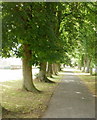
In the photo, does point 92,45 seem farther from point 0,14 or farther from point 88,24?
point 0,14

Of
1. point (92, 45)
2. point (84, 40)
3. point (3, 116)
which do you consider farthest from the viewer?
point (84, 40)

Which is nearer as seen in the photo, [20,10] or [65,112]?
[65,112]

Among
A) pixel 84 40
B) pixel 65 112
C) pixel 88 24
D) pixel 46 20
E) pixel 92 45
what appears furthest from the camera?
pixel 84 40

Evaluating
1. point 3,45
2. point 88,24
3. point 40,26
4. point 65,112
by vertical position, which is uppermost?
point 88,24

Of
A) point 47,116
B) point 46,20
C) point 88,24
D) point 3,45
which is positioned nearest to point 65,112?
point 47,116

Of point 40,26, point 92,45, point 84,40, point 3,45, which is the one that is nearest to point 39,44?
point 40,26

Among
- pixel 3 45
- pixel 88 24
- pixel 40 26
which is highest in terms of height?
pixel 88 24

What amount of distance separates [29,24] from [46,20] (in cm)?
85

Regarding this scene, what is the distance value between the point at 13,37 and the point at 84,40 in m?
19.1

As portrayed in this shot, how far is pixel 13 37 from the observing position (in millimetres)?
10953

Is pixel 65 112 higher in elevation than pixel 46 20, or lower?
lower

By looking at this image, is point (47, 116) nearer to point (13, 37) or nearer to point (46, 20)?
point (13, 37)

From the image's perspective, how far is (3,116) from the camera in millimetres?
8820

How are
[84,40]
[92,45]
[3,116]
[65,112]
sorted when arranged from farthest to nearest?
1. [84,40]
2. [92,45]
3. [65,112]
4. [3,116]
